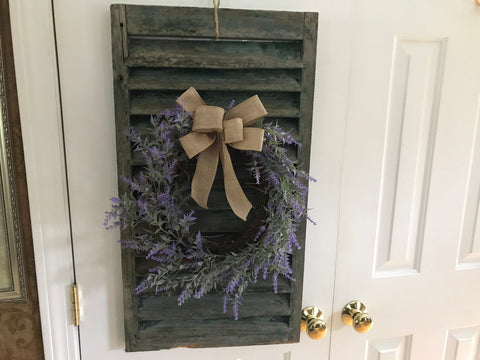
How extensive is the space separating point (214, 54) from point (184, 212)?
1.00 feet

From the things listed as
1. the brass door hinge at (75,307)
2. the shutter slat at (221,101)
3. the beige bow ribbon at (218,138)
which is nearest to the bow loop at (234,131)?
the beige bow ribbon at (218,138)

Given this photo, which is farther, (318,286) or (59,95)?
(318,286)

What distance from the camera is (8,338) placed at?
2.88 feet

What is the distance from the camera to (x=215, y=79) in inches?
30.6

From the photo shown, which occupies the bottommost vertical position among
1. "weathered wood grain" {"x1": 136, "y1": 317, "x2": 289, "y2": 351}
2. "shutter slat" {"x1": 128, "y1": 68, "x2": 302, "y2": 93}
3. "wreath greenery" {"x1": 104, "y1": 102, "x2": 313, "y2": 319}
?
"weathered wood grain" {"x1": 136, "y1": 317, "x2": 289, "y2": 351}

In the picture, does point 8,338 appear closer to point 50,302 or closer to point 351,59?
point 50,302

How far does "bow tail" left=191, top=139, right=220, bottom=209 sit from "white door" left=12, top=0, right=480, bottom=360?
211 mm

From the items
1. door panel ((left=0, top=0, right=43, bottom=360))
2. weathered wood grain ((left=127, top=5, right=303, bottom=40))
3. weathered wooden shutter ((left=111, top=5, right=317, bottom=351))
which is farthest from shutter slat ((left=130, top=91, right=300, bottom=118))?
door panel ((left=0, top=0, right=43, bottom=360))

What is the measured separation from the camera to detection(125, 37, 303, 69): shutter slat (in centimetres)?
75

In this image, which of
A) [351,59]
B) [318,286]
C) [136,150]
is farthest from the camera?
[318,286]

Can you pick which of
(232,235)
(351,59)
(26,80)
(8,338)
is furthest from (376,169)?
(8,338)

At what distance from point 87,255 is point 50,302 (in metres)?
0.12

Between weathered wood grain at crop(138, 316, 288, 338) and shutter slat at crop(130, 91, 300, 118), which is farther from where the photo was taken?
weathered wood grain at crop(138, 316, 288, 338)

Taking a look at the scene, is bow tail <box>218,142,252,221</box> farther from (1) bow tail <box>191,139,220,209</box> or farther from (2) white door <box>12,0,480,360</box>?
(2) white door <box>12,0,480,360</box>
